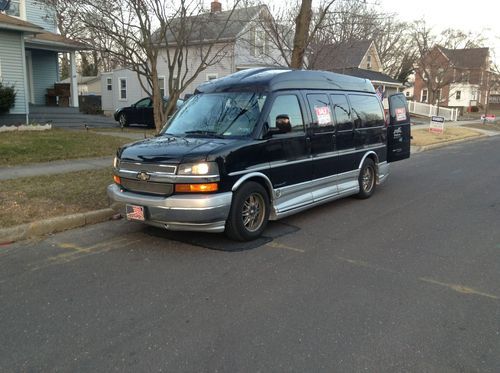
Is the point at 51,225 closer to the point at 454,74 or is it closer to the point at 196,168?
the point at 196,168

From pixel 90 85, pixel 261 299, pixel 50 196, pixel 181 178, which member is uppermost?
pixel 90 85

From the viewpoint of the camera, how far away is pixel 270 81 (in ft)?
20.4

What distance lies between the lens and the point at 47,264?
489cm

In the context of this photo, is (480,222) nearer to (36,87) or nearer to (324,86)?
(324,86)

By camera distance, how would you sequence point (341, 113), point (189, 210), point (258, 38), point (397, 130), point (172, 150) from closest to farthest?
point (189, 210) < point (172, 150) < point (341, 113) < point (397, 130) < point (258, 38)

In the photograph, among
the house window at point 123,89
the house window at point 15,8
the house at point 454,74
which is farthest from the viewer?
the house at point 454,74

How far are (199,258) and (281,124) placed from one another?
2.15 m

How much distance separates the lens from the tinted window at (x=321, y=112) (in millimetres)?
6824

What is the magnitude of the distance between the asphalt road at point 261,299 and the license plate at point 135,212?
365mm

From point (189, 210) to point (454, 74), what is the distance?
5126 centimetres

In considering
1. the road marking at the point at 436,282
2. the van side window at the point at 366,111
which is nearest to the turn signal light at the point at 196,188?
the road marking at the point at 436,282

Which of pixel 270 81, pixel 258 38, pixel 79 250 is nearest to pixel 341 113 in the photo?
pixel 270 81

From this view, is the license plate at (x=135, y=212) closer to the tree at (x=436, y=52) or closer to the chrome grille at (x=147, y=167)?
the chrome grille at (x=147, y=167)

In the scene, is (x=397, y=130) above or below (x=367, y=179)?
above
